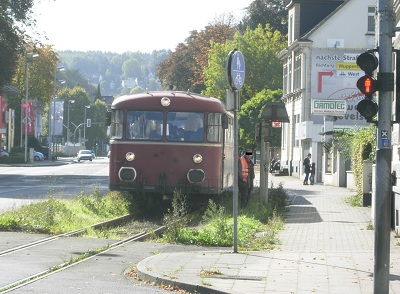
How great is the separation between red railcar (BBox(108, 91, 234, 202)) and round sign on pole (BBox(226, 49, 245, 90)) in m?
9.39

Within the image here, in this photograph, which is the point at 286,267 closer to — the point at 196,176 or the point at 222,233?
the point at 222,233

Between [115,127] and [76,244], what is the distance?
9.42 m

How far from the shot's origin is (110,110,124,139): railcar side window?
26.4 m

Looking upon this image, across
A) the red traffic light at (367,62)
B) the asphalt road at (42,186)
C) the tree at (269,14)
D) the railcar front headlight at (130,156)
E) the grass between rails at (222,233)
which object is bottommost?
the grass between rails at (222,233)

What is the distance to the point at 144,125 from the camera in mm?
26469

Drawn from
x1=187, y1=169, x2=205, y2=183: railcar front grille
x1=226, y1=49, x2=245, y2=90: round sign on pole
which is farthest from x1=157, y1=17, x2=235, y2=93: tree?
x1=226, y1=49, x2=245, y2=90: round sign on pole

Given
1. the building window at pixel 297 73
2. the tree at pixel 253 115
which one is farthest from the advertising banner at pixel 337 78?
the tree at pixel 253 115

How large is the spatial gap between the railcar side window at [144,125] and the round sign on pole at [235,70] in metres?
9.73

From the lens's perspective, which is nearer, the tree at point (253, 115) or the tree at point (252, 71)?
the tree at point (253, 115)

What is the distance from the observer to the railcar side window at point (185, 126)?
26297mm

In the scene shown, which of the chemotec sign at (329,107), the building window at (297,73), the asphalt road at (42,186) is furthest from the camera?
the building window at (297,73)

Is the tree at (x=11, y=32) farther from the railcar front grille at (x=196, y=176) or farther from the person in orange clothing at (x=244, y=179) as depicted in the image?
the railcar front grille at (x=196, y=176)

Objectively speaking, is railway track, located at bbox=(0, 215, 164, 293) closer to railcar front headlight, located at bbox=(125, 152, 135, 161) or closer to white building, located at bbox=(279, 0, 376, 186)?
railcar front headlight, located at bbox=(125, 152, 135, 161)

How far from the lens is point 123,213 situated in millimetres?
26516
